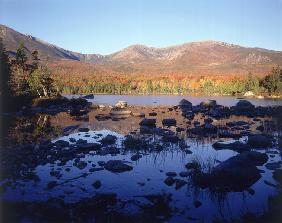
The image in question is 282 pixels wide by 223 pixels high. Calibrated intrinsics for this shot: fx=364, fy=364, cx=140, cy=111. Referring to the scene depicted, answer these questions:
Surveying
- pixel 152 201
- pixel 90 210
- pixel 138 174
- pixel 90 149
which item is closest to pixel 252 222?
pixel 152 201

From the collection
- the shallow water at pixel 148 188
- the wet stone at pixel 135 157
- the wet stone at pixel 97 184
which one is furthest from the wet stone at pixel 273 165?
the wet stone at pixel 97 184

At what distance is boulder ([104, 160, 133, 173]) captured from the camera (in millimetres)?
17969

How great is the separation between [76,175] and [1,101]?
31.1m

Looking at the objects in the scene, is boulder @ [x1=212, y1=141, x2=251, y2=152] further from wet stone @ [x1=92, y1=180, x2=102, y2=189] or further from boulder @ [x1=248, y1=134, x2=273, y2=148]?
wet stone @ [x1=92, y1=180, x2=102, y2=189]

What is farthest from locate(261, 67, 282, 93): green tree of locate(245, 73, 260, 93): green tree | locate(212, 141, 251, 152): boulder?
locate(212, 141, 251, 152): boulder

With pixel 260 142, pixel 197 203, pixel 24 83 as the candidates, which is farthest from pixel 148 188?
pixel 24 83

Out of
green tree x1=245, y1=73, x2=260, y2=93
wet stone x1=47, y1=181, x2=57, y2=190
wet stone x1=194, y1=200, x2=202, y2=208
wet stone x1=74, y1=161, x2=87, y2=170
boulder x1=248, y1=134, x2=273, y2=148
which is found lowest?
wet stone x1=194, y1=200, x2=202, y2=208

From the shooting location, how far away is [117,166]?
59.4ft

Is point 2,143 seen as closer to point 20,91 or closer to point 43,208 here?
point 43,208

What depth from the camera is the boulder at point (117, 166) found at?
18.0 meters

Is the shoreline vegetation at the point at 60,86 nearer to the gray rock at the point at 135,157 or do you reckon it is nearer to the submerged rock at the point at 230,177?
the gray rock at the point at 135,157

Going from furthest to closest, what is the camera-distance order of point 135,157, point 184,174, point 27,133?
point 27,133 → point 135,157 → point 184,174

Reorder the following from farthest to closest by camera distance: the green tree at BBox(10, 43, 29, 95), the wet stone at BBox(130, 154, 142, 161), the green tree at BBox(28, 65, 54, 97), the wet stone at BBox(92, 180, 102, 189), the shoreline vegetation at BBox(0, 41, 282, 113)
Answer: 1. the green tree at BBox(28, 65, 54, 97)
2. the green tree at BBox(10, 43, 29, 95)
3. the shoreline vegetation at BBox(0, 41, 282, 113)
4. the wet stone at BBox(130, 154, 142, 161)
5. the wet stone at BBox(92, 180, 102, 189)

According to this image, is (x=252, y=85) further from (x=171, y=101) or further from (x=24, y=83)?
(x=24, y=83)
